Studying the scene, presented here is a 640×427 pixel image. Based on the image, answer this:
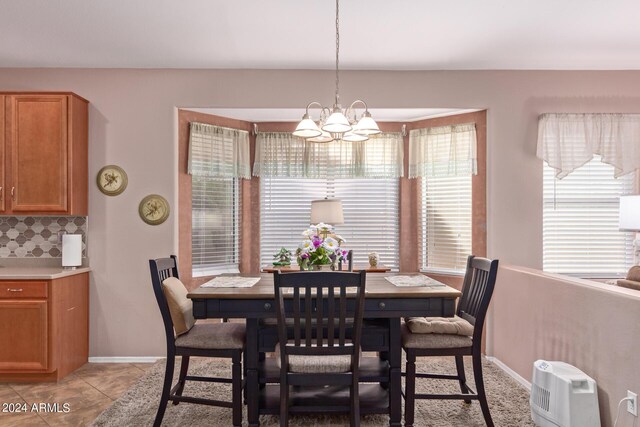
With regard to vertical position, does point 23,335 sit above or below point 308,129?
below

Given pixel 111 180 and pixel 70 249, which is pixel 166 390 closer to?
pixel 70 249

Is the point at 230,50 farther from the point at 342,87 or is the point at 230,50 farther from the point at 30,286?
the point at 30,286

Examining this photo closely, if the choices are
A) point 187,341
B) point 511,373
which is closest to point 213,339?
point 187,341

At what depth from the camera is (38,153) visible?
3848mm

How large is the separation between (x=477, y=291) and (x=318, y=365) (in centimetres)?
120

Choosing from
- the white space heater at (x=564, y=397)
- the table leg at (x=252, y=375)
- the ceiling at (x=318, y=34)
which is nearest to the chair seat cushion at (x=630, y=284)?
the white space heater at (x=564, y=397)

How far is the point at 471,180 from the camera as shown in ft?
14.9

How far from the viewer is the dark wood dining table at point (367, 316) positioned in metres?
2.63

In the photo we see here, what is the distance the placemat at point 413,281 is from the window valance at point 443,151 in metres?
1.73

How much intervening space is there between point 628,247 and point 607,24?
2288 millimetres

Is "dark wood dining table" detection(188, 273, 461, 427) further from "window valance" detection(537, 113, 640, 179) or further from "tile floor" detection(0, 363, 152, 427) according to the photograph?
"window valance" detection(537, 113, 640, 179)

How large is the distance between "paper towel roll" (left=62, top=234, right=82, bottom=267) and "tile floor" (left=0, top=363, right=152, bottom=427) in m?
0.94

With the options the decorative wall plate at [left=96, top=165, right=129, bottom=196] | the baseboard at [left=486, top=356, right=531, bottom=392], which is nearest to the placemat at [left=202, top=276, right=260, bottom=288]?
the decorative wall plate at [left=96, top=165, right=129, bottom=196]

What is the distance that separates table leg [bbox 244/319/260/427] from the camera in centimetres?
268
